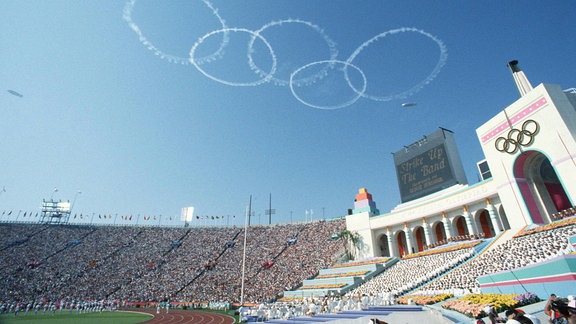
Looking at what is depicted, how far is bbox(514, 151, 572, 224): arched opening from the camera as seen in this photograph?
29516 millimetres

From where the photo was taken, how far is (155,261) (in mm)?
56438

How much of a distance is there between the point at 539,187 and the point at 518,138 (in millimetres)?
5962

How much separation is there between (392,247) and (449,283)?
79.2 ft

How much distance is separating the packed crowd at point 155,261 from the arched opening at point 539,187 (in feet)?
99.7

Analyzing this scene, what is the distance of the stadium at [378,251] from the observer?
2116cm

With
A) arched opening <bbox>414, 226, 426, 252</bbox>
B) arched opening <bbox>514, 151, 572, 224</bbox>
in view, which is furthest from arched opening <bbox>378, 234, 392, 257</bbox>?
arched opening <bbox>514, 151, 572, 224</bbox>

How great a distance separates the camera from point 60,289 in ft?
156

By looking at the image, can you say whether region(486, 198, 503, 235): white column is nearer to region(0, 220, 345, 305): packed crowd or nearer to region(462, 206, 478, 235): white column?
region(462, 206, 478, 235): white column

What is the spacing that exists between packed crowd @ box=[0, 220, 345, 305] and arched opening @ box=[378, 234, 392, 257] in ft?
25.0

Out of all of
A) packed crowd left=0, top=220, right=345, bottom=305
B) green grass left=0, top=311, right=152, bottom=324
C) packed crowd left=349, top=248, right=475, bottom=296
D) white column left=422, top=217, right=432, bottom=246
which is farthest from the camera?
packed crowd left=0, top=220, right=345, bottom=305

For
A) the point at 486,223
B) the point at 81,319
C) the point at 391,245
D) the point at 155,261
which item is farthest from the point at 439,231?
the point at 155,261

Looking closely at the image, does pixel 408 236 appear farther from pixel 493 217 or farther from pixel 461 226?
pixel 493 217

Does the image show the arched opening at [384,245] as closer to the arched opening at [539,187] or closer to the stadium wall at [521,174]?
the stadium wall at [521,174]

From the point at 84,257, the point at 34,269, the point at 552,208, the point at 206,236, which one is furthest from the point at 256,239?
the point at 552,208
